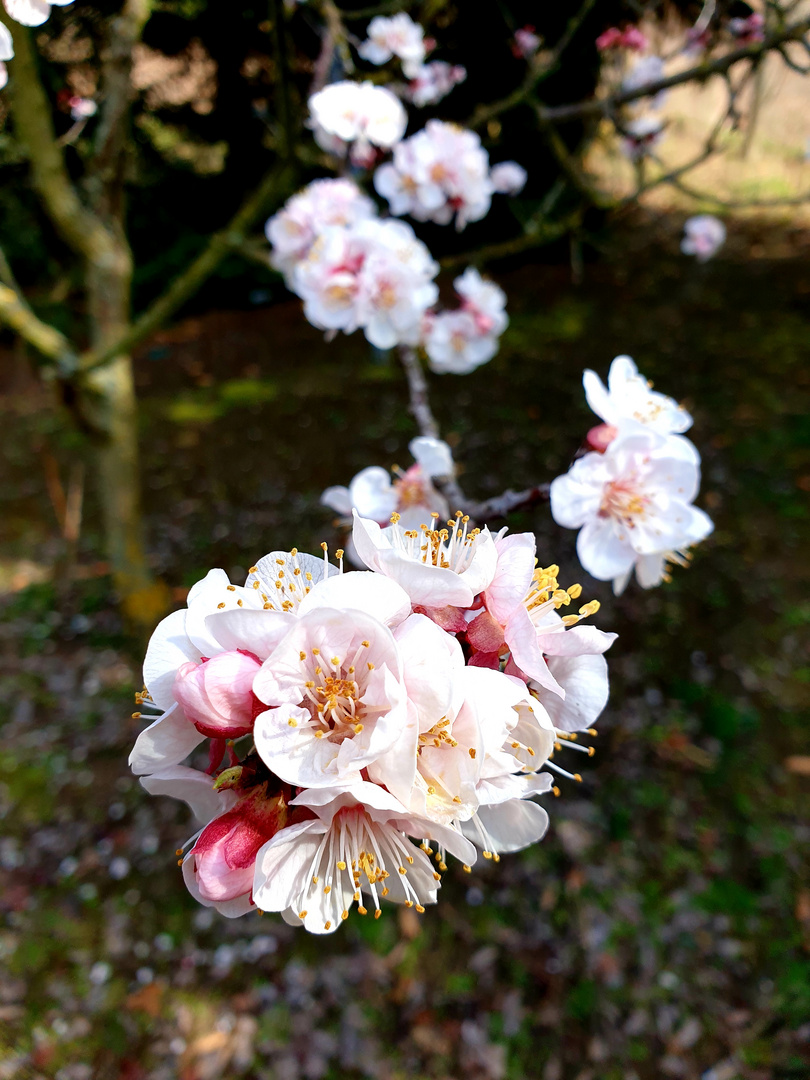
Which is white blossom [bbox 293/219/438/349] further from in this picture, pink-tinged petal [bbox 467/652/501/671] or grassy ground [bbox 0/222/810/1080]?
grassy ground [bbox 0/222/810/1080]

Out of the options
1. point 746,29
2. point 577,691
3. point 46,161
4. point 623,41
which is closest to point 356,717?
point 577,691

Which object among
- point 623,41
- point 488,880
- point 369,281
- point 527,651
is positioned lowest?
point 488,880

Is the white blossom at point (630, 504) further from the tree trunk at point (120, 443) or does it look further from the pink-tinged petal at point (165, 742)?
the tree trunk at point (120, 443)

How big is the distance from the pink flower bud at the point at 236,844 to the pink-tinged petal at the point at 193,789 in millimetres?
36

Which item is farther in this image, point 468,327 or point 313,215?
point 468,327

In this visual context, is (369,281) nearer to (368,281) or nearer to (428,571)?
(368,281)

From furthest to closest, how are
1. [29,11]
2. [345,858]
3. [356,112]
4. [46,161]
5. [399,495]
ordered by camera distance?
[46,161]
[356,112]
[399,495]
[29,11]
[345,858]

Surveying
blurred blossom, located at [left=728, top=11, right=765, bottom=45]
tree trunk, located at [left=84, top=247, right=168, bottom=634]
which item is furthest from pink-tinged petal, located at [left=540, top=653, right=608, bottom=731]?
blurred blossom, located at [left=728, top=11, right=765, bottom=45]

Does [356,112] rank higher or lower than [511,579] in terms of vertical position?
higher

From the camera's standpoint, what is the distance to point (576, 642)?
0.67 metres

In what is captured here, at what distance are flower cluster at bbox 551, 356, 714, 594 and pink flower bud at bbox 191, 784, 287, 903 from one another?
61 centimetres

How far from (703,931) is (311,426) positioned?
4269 mm

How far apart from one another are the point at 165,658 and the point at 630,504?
743mm

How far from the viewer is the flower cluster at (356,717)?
569 millimetres
